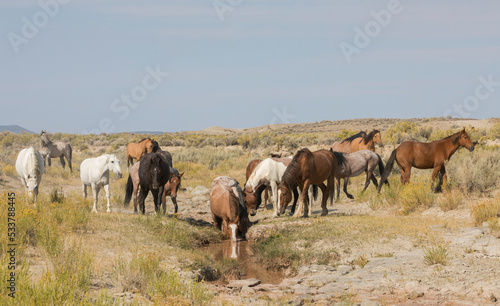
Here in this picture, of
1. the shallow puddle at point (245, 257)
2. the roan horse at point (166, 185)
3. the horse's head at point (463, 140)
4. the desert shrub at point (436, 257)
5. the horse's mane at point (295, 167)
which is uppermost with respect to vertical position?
the horse's head at point (463, 140)

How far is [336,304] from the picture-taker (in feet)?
23.8

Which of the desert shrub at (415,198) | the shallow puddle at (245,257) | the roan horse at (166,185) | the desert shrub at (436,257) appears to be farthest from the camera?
the roan horse at (166,185)

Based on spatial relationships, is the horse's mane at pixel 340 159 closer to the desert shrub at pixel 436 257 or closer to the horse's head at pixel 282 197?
the horse's head at pixel 282 197

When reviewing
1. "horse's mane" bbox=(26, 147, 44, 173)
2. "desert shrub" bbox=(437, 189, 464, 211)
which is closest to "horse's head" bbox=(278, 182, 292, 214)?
"desert shrub" bbox=(437, 189, 464, 211)

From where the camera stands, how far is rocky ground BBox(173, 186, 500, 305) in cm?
764

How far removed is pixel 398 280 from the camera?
8367mm

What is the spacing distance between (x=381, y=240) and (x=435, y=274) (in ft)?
8.40

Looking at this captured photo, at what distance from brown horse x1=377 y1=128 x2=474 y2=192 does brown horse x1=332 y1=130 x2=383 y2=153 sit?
14.0ft

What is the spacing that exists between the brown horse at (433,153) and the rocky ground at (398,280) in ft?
15.8

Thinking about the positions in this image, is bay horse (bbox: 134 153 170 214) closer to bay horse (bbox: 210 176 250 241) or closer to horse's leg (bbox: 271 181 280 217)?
bay horse (bbox: 210 176 250 241)

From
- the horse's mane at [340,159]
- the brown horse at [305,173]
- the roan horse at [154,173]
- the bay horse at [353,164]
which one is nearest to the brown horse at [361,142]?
the bay horse at [353,164]

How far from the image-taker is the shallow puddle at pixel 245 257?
1038cm

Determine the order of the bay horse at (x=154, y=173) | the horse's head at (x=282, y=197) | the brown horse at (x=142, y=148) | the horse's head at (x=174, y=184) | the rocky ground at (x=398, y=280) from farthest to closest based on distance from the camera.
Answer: the brown horse at (x=142, y=148), the horse's head at (x=174, y=184), the horse's head at (x=282, y=197), the bay horse at (x=154, y=173), the rocky ground at (x=398, y=280)

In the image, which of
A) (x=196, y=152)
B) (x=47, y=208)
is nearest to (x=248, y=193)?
(x=47, y=208)
